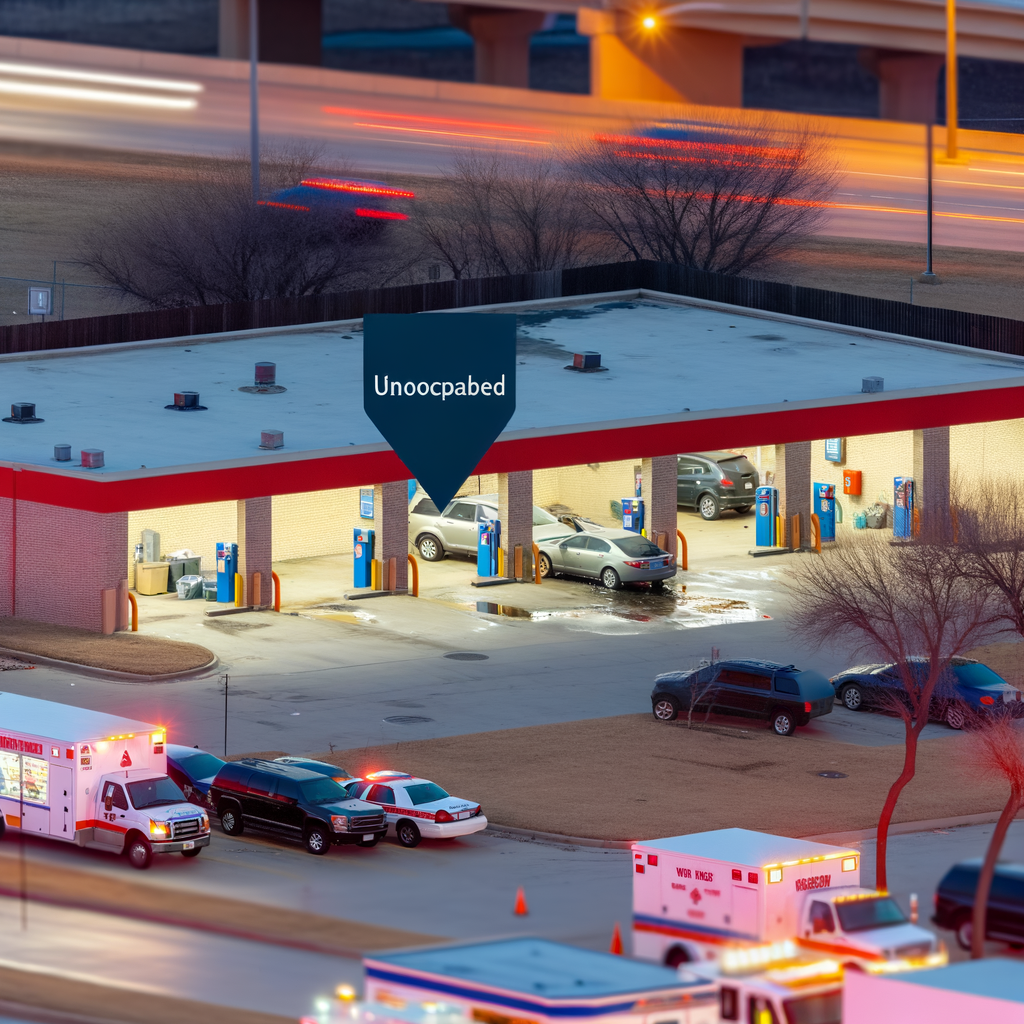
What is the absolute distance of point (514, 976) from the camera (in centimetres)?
1839

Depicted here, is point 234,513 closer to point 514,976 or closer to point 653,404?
point 653,404

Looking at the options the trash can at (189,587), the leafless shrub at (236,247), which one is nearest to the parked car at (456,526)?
the trash can at (189,587)

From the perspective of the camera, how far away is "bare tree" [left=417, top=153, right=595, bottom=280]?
77.0 meters

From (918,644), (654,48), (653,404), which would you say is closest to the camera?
(918,644)

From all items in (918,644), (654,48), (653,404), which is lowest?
(918,644)

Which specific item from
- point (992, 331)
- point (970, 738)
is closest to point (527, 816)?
point (970, 738)

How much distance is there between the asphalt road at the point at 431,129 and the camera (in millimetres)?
76938

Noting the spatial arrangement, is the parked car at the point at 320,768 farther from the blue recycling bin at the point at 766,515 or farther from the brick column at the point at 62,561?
the blue recycling bin at the point at 766,515

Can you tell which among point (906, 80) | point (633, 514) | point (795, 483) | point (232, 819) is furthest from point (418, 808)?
point (906, 80)

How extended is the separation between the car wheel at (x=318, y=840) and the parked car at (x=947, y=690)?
477 inches

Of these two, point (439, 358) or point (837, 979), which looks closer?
point (837, 979)

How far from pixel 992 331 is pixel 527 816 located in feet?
105

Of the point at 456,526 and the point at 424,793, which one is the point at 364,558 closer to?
the point at 456,526

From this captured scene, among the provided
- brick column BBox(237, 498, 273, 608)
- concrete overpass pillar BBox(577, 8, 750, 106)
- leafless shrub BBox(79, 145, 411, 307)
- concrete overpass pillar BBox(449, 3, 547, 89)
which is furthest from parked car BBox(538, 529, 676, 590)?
concrete overpass pillar BBox(449, 3, 547, 89)
